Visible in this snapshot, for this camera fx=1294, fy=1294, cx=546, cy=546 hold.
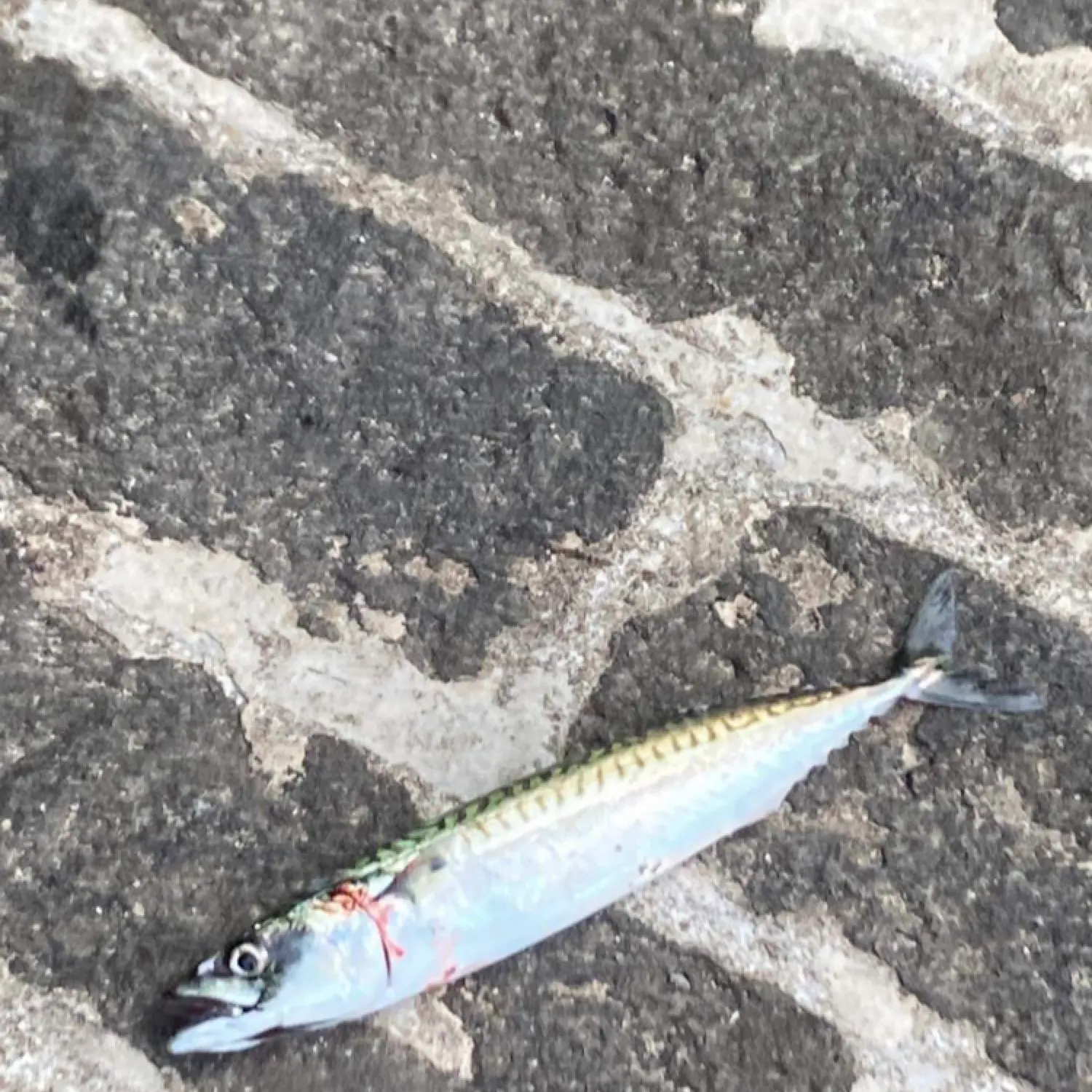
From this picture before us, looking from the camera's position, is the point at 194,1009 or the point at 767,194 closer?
the point at 194,1009

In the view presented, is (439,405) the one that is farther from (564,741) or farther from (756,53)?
(756,53)

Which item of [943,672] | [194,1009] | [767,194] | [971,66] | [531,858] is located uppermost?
[971,66]

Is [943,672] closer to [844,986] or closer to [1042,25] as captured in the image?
[844,986]

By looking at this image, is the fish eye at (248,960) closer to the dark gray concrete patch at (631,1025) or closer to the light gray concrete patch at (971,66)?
the dark gray concrete patch at (631,1025)

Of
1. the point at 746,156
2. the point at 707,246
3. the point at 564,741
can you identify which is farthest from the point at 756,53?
the point at 564,741

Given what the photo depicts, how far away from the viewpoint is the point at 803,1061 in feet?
5.00

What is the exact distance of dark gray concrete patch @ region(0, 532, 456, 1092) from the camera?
1.44 m

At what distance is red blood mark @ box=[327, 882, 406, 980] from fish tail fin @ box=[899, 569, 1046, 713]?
654 millimetres

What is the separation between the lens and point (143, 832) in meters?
1.46

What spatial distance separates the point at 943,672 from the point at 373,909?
28.0 inches

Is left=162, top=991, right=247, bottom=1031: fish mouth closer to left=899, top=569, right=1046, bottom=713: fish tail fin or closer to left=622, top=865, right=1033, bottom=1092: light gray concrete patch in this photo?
left=622, top=865, right=1033, bottom=1092: light gray concrete patch

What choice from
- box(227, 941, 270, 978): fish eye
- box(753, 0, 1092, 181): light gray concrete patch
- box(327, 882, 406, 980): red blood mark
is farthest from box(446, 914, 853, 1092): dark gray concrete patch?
box(753, 0, 1092, 181): light gray concrete patch

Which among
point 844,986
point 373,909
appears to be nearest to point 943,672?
point 844,986

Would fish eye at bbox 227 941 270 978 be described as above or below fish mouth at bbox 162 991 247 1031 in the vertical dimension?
above
